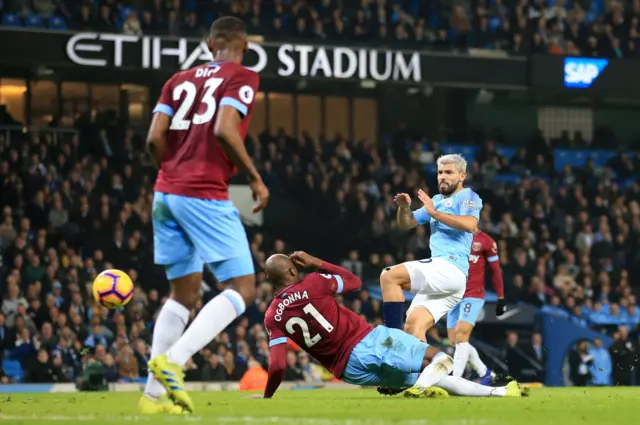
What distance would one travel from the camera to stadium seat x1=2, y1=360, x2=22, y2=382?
18312mm

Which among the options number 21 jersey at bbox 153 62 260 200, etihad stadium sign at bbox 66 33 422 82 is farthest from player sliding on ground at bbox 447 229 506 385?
etihad stadium sign at bbox 66 33 422 82

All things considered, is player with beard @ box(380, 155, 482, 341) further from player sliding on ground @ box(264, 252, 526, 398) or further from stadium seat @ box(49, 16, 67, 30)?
stadium seat @ box(49, 16, 67, 30)

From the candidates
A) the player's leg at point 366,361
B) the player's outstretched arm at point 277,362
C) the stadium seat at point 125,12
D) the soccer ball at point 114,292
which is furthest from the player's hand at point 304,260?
the stadium seat at point 125,12

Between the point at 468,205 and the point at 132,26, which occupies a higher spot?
the point at 132,26

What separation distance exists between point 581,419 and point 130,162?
18.3 meters

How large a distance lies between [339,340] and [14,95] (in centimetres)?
2045

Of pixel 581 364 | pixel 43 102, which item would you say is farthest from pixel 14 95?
pixel 581 364

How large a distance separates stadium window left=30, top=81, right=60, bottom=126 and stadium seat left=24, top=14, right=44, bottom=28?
3.87m

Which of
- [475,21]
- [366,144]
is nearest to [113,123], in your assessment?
[366,144]

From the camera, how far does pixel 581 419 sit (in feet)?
23.9

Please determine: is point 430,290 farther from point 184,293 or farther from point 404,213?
point 184,293

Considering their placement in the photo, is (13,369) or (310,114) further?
(310,114)

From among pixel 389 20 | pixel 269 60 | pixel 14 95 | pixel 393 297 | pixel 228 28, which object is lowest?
pixel 393 297

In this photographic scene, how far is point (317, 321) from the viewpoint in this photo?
371 inches
